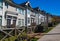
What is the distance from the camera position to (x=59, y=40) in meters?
15.6

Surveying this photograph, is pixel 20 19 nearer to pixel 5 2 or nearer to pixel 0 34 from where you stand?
pixel 5 2

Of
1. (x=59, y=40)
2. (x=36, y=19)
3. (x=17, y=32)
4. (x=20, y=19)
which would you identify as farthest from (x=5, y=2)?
(x=36, y=19)

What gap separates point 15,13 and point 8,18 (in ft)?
10.4

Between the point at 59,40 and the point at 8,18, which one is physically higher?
the point at 8,18

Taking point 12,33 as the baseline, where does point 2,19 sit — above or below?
above

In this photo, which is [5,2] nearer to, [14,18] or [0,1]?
[0,1]

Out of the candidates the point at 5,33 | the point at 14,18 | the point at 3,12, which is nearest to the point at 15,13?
the point at 14,18

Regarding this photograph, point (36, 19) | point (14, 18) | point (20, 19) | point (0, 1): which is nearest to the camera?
point (0, 1)

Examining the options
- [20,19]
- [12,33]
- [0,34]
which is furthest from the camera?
[20,19]

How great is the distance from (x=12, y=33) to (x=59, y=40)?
474cm

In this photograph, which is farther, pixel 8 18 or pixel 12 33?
pixel 8 18

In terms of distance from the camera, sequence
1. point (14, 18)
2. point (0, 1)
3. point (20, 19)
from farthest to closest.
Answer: point (20, 19) → point (14, 18) → point (0, 1)

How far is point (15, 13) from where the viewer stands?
30016 mm

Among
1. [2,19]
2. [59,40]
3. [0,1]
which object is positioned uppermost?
[0,1]
